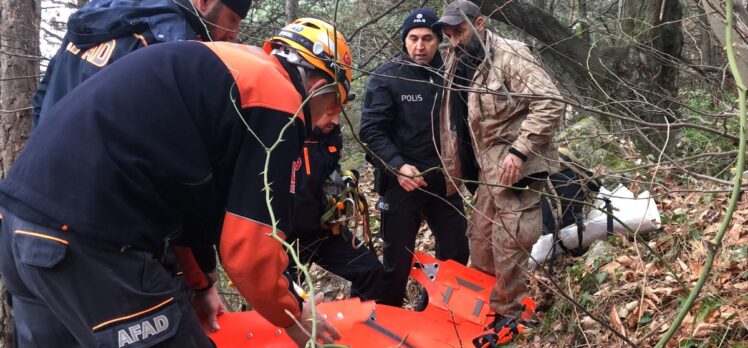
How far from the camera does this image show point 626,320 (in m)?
3.63

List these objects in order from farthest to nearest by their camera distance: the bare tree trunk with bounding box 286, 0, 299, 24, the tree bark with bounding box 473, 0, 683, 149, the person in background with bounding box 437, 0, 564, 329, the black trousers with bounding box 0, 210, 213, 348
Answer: the tree bark with bounding box 473, 0, 683, 149 < the bare tree trunk with bounding box 286, 0, 299, 24 < the person in background with bounding box 437, 0, 564, 329 < the black trousers with bounding box 0, 210, 213, 348

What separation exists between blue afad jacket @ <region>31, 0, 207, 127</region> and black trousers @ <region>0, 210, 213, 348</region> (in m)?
0.94

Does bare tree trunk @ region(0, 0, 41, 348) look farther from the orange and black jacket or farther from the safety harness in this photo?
the orange and black jacket

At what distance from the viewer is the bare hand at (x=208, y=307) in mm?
2896

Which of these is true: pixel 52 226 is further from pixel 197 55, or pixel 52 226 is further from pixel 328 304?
pixel 328 304

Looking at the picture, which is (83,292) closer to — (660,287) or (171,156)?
(171,156)

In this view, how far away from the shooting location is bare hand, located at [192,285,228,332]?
290cm

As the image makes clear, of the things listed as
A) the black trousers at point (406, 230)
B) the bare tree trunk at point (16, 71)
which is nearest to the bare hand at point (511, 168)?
the black trousers at point (406, 230)

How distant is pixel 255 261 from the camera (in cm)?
207

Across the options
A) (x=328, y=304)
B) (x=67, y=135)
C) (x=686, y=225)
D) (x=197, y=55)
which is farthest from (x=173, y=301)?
(x=686, y=225)

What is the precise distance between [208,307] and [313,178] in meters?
1.38

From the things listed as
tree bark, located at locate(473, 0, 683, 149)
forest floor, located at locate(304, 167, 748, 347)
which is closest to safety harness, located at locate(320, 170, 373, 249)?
forest floor, located at locate(304, 167, 748, 347)

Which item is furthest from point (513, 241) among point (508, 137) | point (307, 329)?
point (307, 329)

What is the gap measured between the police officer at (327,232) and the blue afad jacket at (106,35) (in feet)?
4.74
